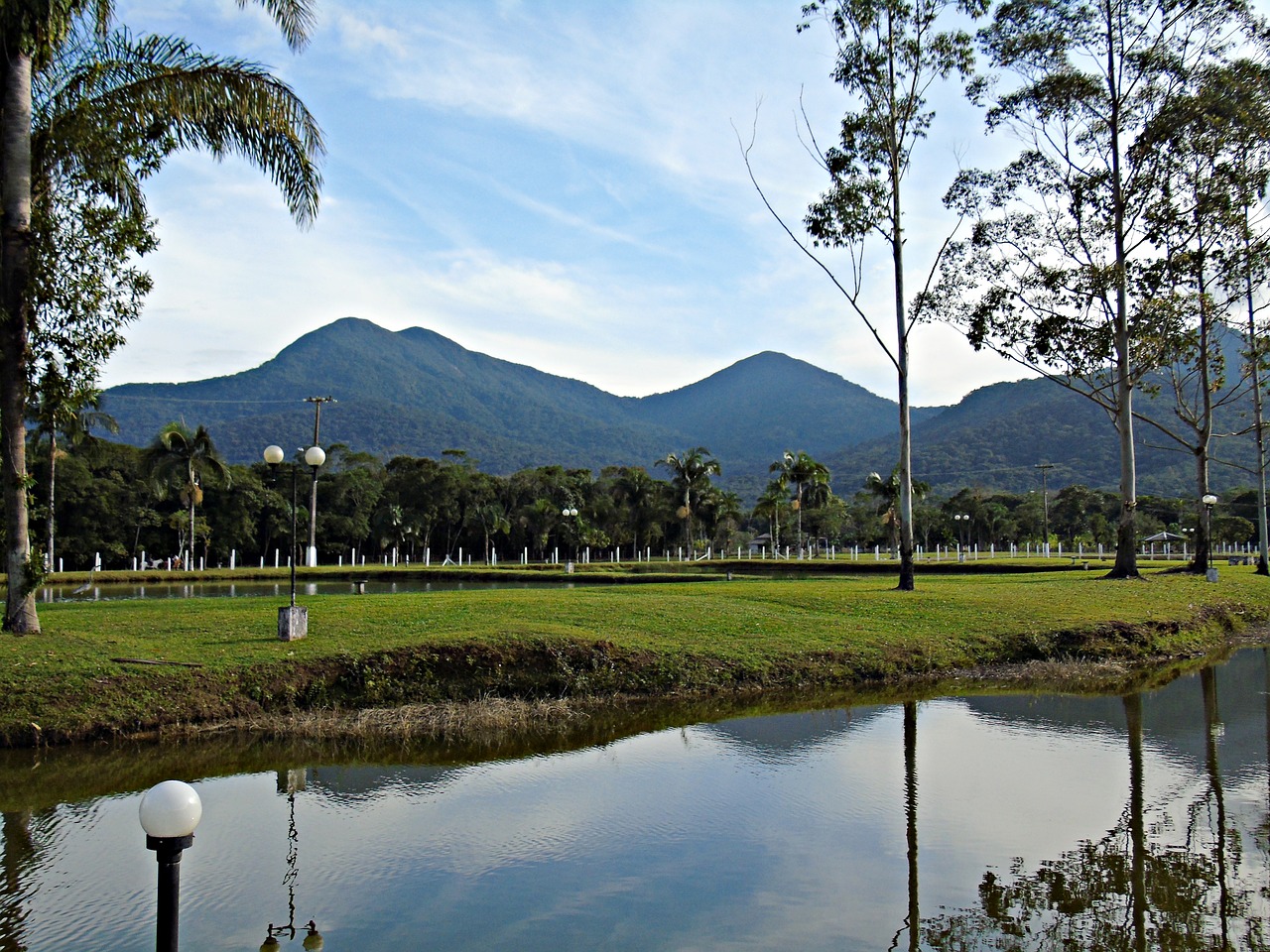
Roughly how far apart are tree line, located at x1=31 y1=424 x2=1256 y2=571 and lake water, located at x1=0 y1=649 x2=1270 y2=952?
5142 centimetres

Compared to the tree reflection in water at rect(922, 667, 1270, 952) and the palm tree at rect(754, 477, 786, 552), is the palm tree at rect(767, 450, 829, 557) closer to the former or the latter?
the palm tree at rect(754, 477, 786, 552)

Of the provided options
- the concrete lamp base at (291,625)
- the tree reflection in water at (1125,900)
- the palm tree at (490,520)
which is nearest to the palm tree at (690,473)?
the palm tree at (490,520)

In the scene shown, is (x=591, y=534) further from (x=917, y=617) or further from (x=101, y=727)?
(x=101, y=727)

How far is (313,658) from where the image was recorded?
13.5 metres

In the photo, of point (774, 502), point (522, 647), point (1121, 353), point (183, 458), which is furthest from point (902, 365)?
point (774, 502)

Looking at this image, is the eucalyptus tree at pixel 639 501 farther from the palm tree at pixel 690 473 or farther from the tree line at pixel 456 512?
the palm tree at pixel 690 473

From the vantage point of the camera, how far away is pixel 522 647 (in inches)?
581

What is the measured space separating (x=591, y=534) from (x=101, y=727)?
7247 centimetres

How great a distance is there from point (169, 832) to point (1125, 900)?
625 cm

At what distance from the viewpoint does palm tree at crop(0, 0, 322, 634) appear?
13.5 metres

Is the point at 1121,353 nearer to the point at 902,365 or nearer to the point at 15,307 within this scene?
the point at 902,365

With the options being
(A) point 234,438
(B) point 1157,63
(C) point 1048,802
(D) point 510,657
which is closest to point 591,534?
(B) point 1157,63

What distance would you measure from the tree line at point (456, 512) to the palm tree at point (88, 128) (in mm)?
44198

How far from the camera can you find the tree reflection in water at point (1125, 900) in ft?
19.9
